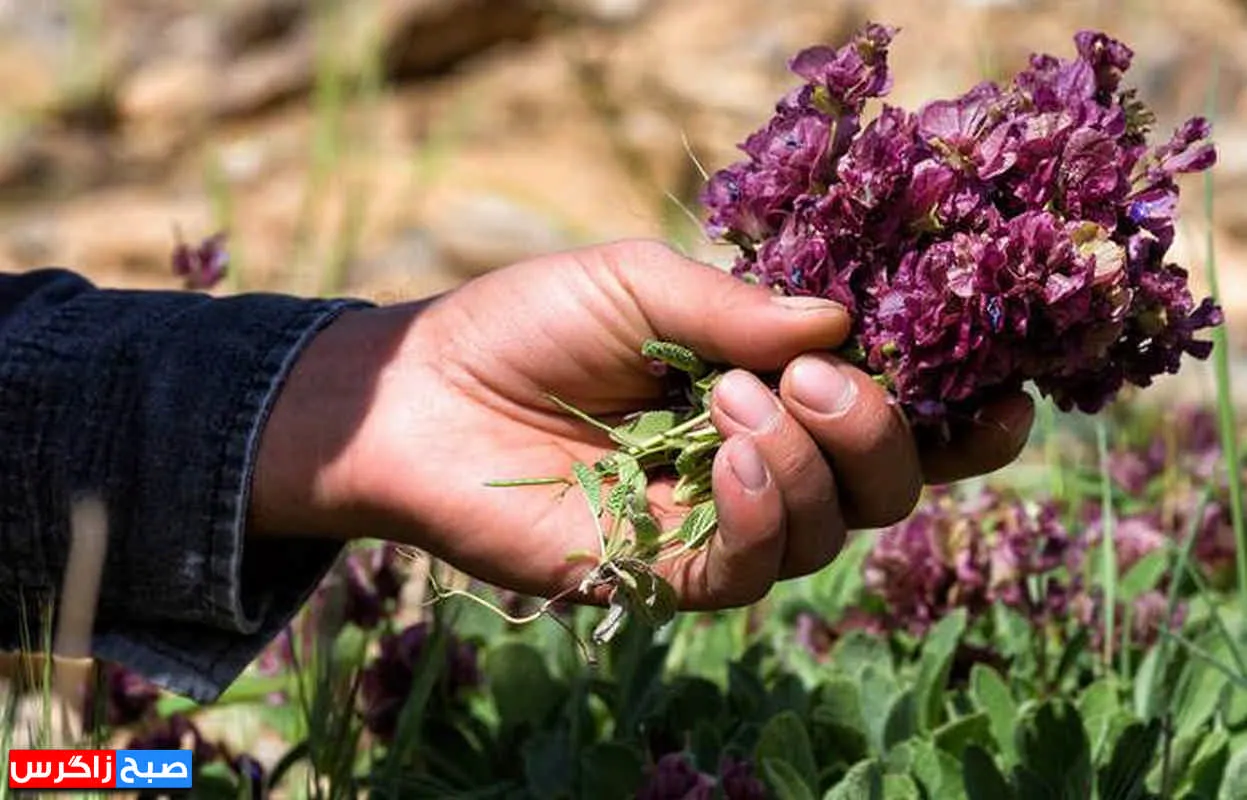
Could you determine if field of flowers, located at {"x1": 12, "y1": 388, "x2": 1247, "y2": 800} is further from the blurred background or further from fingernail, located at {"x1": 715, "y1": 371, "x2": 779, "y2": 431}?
the blurred background

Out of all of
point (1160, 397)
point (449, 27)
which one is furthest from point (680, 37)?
point (1160, 397)

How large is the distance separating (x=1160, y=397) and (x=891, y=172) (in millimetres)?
1998

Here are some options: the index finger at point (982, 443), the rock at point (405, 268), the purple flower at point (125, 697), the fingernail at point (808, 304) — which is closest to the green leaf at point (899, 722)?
the index finger at point (982, 443)

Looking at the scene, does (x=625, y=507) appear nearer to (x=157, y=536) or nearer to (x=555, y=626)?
(x=157, y=536)

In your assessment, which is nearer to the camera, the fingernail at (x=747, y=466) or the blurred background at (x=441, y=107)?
the fingernail at (x=747, y=466)

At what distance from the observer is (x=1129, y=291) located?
1520 mm

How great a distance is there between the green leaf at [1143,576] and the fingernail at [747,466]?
104cm

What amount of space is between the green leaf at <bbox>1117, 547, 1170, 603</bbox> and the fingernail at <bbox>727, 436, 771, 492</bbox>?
1.04 metres

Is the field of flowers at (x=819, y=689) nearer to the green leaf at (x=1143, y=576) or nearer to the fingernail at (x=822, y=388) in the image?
the green leaf at (x=1143, y=576)

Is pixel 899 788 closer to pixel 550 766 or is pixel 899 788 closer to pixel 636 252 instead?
pixel 550 766

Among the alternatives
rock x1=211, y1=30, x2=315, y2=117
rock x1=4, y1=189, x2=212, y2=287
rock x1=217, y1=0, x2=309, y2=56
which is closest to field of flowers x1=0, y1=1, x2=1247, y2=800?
rock x1=4, y1=189, x2=212, y2=287

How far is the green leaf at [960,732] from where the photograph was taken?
2023 mm

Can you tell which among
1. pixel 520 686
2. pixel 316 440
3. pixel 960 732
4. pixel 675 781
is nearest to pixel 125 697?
pixel 520 686

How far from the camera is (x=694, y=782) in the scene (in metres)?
1.87
